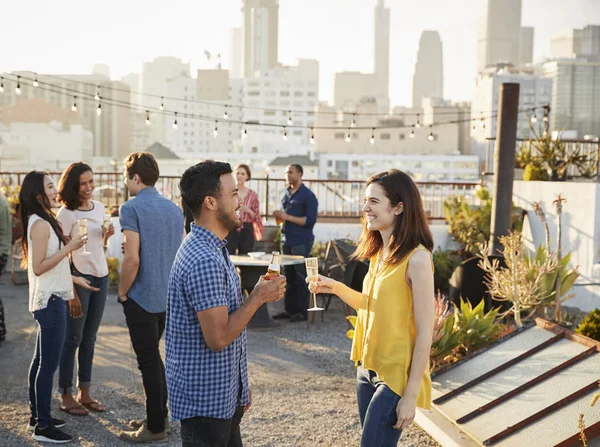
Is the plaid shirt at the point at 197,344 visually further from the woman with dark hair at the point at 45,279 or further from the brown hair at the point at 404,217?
the woman with dark hair at the point at 45,279

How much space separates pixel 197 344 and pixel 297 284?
20.4 ft

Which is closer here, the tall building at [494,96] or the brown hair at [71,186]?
the brown hair at [71,186]

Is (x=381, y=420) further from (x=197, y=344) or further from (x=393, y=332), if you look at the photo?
(x=197, y=344)

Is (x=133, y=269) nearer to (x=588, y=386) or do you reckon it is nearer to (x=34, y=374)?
(x=34, y=374)

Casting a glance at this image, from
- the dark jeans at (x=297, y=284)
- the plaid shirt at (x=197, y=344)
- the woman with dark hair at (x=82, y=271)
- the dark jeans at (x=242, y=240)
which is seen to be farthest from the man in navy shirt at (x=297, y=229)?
the plaid shirt at (x=197, y=344)

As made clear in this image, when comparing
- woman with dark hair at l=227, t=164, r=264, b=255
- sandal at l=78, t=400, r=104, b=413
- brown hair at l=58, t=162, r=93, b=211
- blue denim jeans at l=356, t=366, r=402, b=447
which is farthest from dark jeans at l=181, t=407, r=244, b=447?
woman with dark hair at l=227, t=164, r=264, b=255

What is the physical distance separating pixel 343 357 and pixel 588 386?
10.6 ft

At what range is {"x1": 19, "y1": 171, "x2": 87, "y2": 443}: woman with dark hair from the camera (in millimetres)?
4777

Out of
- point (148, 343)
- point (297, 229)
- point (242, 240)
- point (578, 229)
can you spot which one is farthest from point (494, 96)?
point (148, 343)

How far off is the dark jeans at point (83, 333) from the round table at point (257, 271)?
256 cm

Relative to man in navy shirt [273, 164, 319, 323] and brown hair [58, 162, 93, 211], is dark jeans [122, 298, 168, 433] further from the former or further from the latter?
man in navy shirt [273, 164, 319, 323]

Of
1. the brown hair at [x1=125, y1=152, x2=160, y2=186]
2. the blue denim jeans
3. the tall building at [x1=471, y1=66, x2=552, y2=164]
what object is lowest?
the blue denim jeans

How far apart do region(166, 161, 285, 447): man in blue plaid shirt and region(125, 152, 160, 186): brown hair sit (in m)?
1.70

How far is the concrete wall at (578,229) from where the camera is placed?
10.4 m
